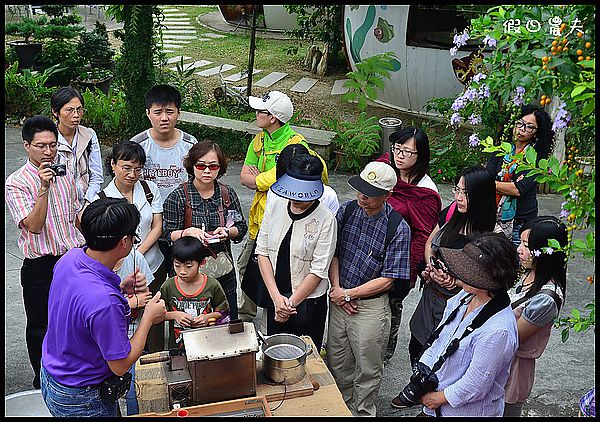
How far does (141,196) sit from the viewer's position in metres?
4.49

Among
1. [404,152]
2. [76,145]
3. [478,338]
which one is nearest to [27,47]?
[76,145]

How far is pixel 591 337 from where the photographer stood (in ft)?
18.3

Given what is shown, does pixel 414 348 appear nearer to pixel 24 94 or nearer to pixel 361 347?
pixel 361 347

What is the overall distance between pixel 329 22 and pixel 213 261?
8931mm

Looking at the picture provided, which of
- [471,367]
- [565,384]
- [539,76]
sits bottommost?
[565,384]

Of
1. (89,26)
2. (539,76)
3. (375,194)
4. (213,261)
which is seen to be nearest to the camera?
(539,76)

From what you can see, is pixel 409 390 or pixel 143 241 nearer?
pixel 409 390

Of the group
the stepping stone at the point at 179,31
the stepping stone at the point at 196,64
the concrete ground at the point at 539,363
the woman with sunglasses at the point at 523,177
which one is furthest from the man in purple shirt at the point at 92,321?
the stepping stone at the point at 179,31

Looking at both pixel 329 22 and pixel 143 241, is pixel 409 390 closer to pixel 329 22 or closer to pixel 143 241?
pixel 143 241

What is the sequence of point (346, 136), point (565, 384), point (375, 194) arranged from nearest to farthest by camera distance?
point (375, 194) < point (565, 384) < point (346, 136)

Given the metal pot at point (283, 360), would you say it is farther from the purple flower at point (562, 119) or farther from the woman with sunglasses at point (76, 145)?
the woman with sunglasses at point (76, 145)

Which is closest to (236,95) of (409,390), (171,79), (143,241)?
(171,79)

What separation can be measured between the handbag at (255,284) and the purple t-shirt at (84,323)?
4.63 feet

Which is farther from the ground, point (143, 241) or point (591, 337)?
point (143, 241)
